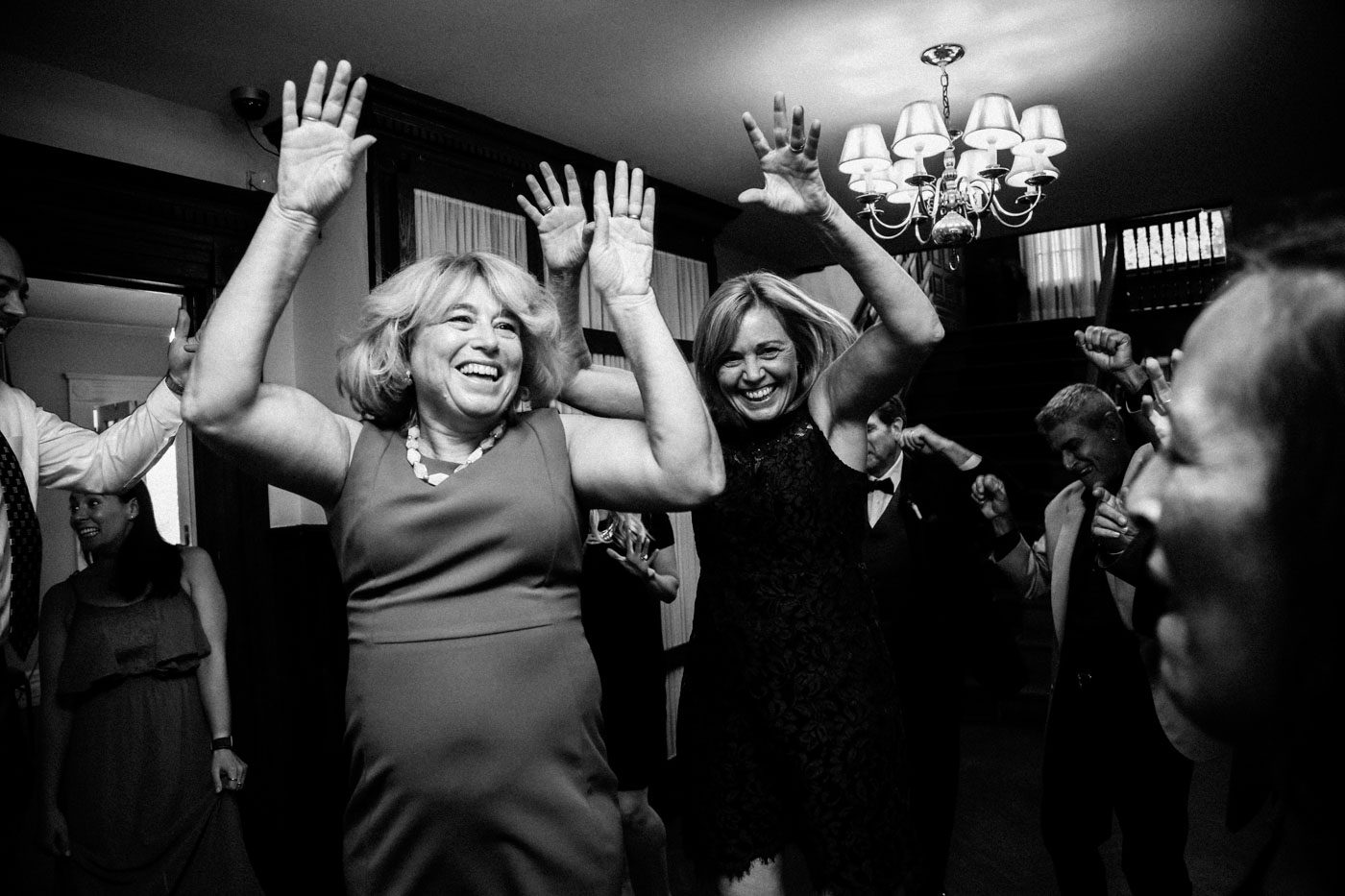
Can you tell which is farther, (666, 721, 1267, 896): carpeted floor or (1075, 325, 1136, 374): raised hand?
(666, 721, 1267, 896): carpeted floor

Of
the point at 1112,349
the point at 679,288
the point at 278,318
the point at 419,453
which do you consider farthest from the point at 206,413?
the point at 679,288

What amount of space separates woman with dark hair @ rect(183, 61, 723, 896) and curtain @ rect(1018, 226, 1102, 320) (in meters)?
10.7

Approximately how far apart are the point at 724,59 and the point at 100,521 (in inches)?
111

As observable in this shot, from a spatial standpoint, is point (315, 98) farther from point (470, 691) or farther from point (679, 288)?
point (679, 288)

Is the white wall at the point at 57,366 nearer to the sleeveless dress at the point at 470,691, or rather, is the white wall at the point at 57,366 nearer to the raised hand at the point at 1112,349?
the sleeveless dress at the point at 470,691

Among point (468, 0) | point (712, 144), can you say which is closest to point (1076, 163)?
point (712, 144)

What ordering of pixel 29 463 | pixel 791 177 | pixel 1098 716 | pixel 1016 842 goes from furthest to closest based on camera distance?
pixel 1016 842 → pixel 1098 716 → pixel 29 463 → pixel 791 177

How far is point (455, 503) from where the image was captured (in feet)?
4.00

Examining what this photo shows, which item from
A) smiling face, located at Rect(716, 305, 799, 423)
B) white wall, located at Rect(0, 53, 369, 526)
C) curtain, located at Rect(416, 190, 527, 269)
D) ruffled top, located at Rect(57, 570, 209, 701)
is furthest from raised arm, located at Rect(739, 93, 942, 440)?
Answer: white wall, located at Rect(0, 53, 369, 526)

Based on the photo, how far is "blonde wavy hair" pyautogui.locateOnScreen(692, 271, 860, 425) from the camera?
5.62 ft

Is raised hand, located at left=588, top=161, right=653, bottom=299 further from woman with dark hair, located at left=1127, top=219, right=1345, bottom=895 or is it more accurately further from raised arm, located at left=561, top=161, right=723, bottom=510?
woman with dark hair, located at left=1127, top=219, right=1345, bottom=895

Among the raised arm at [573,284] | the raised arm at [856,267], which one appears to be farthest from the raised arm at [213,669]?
the raised arm at [856,267]

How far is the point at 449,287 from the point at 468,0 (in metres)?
1.99

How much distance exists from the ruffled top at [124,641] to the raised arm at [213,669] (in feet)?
0.12
